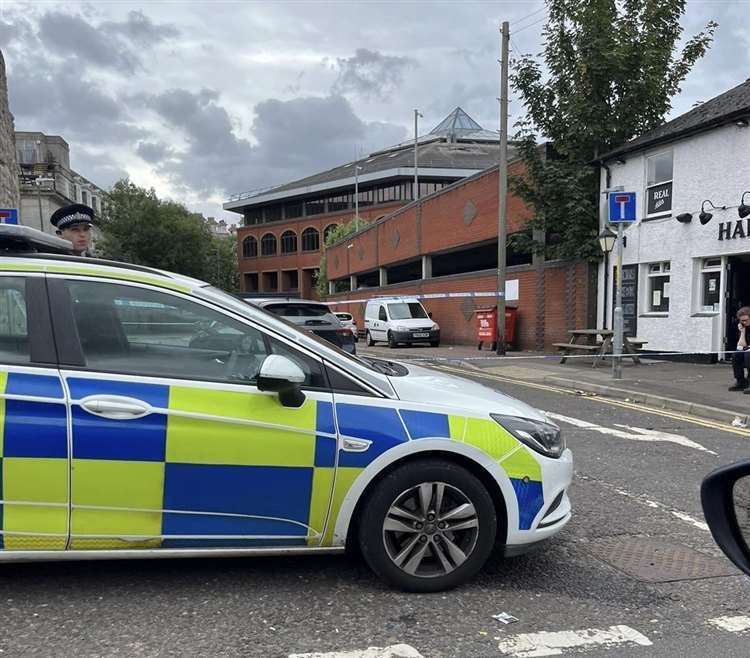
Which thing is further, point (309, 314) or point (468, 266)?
point (468, 266)

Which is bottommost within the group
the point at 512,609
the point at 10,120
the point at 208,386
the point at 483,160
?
the point at 512,609

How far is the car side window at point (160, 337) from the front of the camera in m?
3.10

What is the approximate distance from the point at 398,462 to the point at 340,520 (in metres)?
0.41

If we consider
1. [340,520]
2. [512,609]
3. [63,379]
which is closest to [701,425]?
[512,609]

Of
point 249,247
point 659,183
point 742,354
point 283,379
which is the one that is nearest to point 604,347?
point 742,354

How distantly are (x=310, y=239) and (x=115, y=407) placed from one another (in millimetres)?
67206

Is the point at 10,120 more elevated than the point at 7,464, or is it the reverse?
the point at 10,120

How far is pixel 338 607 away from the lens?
3082mm

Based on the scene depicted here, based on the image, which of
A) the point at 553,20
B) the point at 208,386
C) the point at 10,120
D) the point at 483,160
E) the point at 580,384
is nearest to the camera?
the point at 208,386

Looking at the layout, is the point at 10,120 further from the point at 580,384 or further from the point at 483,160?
the point at 483,160

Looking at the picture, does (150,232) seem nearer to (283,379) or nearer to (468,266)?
(468,266)

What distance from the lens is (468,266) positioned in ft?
104

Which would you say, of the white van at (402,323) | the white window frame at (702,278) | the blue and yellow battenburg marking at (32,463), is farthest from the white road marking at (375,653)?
the white van at (402,323)

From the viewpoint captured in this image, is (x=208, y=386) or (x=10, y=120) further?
(x=10, y=120)
